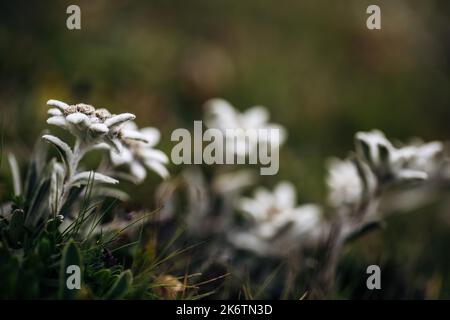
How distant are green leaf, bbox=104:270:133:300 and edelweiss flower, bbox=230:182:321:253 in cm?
126

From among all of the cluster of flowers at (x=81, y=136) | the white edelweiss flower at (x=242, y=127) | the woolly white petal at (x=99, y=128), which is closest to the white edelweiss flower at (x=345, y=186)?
the white edelweiss flower at (x=242, y=127)

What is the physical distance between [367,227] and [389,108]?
11.7 ft

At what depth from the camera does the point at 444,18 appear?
21.7 ft

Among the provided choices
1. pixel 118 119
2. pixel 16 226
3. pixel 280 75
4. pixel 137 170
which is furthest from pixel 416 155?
pixel 280 75

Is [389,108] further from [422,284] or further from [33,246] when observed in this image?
[33,246]

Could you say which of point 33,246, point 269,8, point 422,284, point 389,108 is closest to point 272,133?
point 422,284

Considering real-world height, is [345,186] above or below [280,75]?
below

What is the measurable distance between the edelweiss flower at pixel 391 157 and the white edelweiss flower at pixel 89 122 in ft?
3.90

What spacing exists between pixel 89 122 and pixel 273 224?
1.43 meters

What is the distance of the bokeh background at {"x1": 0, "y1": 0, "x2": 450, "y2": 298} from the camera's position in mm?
4012

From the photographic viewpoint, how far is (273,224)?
10.9ft

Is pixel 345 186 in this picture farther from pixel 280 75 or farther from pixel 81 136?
pixel 280 75

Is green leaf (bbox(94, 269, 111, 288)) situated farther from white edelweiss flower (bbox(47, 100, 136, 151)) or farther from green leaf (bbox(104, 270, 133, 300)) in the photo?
white edelweiss flower (bbox(47, 100, 136, 151))

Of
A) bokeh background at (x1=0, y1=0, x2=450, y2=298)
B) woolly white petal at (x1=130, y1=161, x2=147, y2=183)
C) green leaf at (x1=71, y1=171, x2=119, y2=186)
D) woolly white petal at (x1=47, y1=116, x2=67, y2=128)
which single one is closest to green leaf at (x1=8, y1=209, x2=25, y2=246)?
green leaf at (x1=71, y1=171, x2=119, y2=186)
